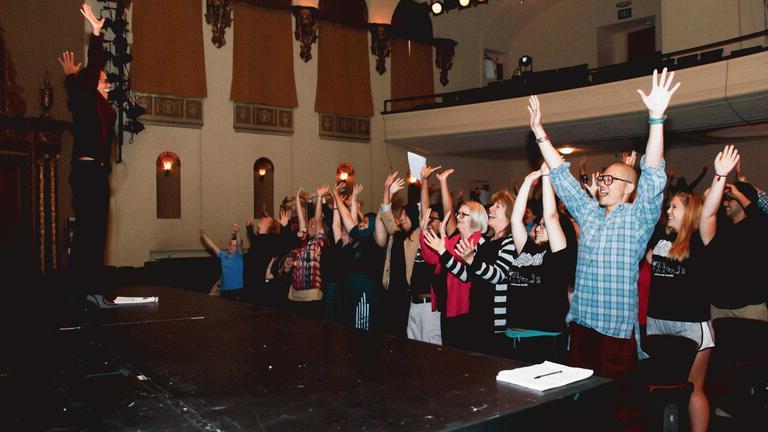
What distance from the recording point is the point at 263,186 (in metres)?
12.5

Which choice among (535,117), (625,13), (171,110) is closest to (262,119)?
(171,110)

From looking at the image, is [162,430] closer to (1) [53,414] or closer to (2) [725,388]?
(1) [53,414]

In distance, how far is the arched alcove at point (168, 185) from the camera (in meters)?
11.2

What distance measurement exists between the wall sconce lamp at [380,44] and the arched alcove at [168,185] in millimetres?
5289

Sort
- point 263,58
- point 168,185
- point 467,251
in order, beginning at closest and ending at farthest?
point 467,251 < point 168,185 < point 263,58

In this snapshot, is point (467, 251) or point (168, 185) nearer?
point (467, 251)

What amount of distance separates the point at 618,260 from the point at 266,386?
65.1 inches

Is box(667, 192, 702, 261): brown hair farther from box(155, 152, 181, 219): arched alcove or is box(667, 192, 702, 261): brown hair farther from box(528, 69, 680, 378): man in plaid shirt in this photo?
box(155, 152, 181, 219): arched alcove

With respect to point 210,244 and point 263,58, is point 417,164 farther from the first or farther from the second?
point 263,58

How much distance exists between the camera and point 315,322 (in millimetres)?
3209

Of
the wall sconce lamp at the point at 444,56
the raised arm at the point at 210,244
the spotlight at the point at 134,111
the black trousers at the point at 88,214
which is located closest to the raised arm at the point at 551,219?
the black trousers at the point at 88,214

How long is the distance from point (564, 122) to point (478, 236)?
26.3 feet

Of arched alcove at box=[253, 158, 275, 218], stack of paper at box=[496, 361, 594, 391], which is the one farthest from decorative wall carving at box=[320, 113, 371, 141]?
stack of paper at box=[496, 361, 594, 391]

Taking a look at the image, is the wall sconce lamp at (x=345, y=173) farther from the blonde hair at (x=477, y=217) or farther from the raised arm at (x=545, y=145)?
the raised arm at (x=545, y=145)
